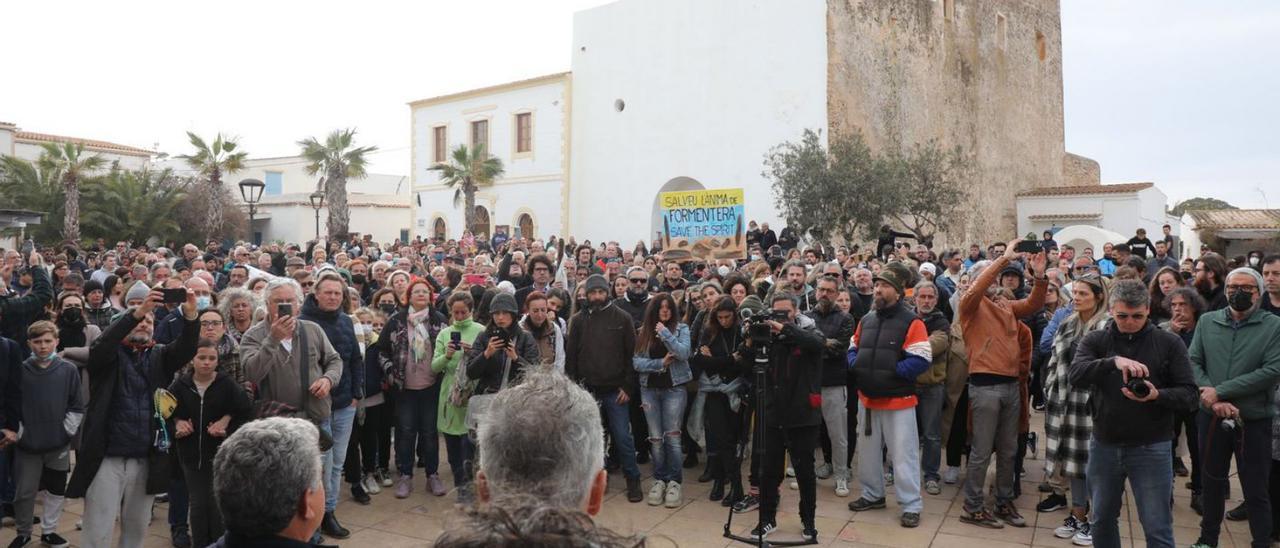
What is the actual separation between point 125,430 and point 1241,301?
259 inches

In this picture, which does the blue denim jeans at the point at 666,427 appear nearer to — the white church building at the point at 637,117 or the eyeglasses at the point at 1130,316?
the eyeglasses at the point at 1130,316

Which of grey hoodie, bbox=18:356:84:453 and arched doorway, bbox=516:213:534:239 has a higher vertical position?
arched doorway, bbox=516:213:534:239

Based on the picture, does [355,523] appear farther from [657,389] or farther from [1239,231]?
[1239,231]

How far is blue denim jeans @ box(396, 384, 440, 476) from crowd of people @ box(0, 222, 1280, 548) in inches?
0.8

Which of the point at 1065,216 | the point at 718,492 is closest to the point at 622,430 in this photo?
the point at 718,492

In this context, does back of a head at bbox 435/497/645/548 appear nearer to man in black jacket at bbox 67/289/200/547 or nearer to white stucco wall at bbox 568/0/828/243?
man in black jacket at bbox 67/289/200/547

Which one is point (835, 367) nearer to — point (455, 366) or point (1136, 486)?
point (1136, 486)

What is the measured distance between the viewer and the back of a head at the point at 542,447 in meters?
1.99

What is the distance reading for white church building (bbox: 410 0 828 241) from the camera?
24.9 m

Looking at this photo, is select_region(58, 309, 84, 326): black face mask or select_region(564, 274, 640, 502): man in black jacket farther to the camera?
select_region(564, 274, 640, 502): man in black jacket

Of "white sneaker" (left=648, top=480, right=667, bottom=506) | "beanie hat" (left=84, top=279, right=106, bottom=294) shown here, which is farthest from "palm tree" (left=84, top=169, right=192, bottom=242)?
"white sneaker" (left=648, top=480, right=667, bottom=506)

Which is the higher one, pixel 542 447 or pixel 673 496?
pixel 542 447

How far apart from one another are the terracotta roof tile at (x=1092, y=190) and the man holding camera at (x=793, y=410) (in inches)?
1037

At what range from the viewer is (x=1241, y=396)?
5133 millimetres
